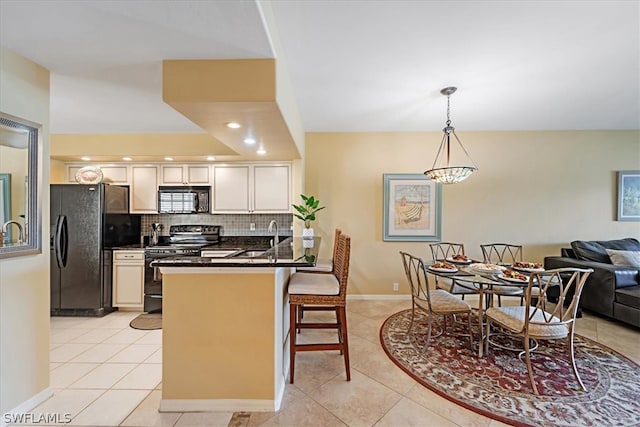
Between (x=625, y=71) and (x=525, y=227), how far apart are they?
232 centimetres

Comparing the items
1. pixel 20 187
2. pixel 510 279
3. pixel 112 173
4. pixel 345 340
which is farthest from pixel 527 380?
pixel 112 173

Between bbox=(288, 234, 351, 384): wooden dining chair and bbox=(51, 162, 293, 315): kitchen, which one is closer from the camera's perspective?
bbox=(288, 234, 351, 384): wooden dining chair

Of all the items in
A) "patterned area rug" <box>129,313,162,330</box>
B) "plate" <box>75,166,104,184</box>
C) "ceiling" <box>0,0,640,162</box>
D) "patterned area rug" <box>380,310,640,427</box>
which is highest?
"ceiling" <box>0,0,640,162</box>

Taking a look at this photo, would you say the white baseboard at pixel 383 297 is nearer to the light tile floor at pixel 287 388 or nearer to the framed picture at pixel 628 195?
the light tile floor at pixel 287 388

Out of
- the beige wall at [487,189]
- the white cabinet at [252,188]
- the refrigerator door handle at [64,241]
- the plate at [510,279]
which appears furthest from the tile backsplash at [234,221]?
the plate at [510,279]

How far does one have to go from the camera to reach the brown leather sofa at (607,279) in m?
3.20

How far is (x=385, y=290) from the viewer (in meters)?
4.36

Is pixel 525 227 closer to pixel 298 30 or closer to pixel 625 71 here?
pixel 625 71

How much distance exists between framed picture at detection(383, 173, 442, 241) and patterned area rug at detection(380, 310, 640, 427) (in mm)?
1680

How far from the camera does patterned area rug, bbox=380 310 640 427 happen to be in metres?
1.86

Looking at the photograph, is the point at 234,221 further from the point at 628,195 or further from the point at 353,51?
the point at 628,195

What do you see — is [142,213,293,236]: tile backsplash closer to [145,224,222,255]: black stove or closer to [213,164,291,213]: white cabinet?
[145,224,222,255]: black stove

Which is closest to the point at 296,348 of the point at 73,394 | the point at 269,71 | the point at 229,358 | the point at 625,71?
the point at 229,358

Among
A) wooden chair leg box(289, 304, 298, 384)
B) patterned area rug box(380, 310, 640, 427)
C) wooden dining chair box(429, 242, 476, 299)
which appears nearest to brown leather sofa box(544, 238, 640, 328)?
patterned area rug box(380, 310, 640, 427)
